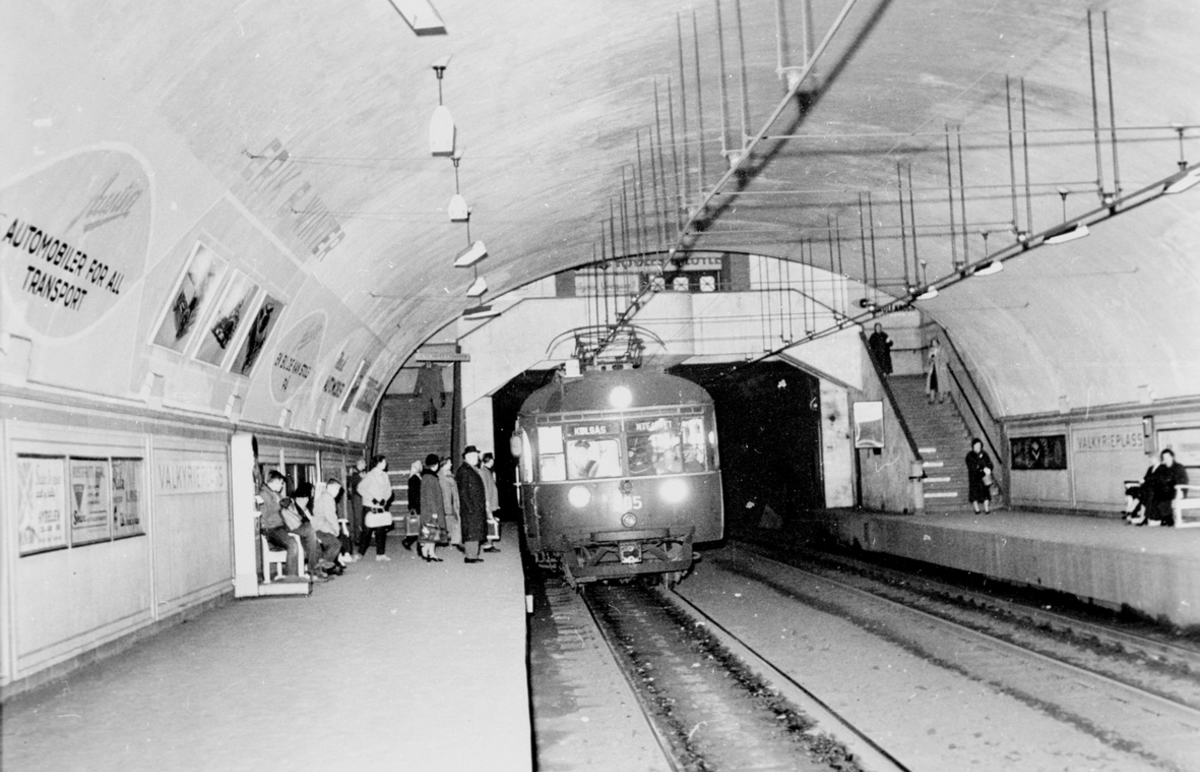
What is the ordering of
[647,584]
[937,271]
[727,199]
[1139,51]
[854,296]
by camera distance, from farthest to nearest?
1. [854,296]
2. [937,271]
3. [727,199]
4. [647,584]
5. [1139,51]

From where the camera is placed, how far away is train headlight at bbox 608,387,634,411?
15172 mm

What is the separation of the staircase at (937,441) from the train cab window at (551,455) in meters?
11.2

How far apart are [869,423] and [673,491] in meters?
12.8

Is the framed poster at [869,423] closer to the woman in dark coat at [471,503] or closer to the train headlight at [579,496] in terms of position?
the woman in dark coat at [471,503]

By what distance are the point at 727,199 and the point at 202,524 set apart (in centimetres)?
1026

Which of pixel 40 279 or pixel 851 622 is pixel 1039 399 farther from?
pixel 40 279

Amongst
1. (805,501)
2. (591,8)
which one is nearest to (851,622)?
(591,8)

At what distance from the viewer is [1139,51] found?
1050 cm

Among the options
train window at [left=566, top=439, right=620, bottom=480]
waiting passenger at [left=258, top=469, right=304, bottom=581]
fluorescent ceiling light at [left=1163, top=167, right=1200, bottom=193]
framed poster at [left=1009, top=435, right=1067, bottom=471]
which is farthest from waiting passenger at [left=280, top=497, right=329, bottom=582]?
framed poster at [left=1009, top=435, right=1067, bottom=471]

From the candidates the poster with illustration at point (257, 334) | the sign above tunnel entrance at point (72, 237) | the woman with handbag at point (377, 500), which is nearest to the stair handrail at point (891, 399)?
the woman with handbag at point (377, 500)

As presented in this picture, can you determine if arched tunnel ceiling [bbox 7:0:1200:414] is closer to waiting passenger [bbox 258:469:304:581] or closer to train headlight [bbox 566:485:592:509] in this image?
waiting passenger [bbox 258:469:304:581]

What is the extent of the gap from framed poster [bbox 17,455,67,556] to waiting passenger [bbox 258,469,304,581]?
15.1ft

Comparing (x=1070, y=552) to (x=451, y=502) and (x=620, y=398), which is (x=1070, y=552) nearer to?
(x=620, y=398)

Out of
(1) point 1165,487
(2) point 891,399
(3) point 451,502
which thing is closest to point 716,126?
(3) point 451,502
